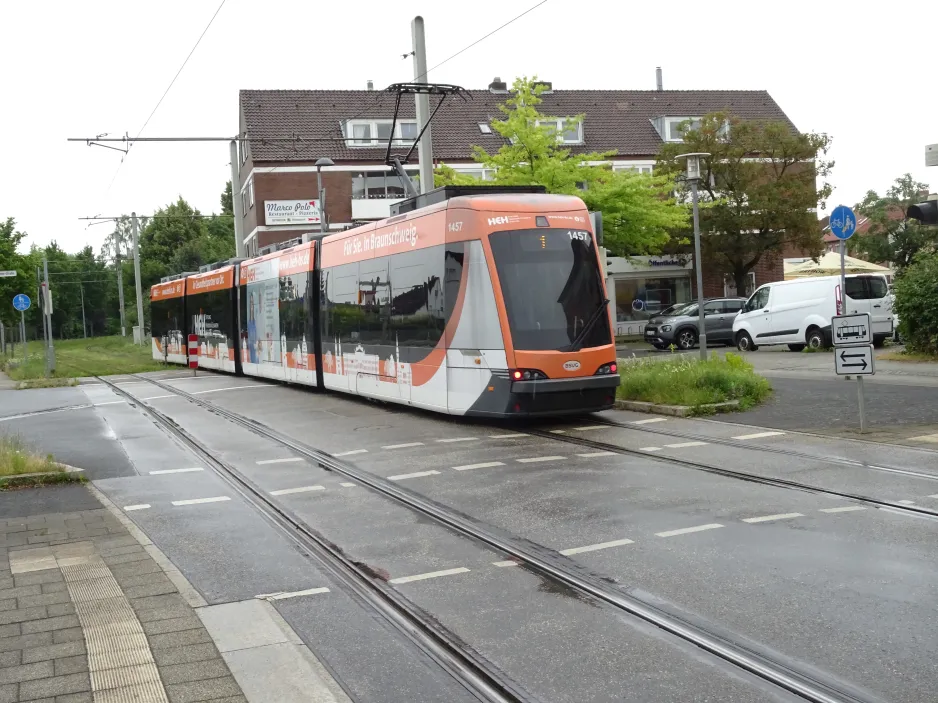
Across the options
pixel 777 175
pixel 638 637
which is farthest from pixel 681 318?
pixel 638 637

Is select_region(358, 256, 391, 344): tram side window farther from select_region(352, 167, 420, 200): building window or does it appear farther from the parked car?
select_region(352, 167, 420, 200): building window

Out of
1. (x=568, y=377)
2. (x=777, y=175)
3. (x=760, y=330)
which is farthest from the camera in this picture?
(x=777, y=175)

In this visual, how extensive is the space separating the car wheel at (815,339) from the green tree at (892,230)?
22.5 metres

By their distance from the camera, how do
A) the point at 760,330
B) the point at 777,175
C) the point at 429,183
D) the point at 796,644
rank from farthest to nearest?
1. the point at 777,175
2. the point at 760,330
3. the point at 429,183
4. the point at 796,644

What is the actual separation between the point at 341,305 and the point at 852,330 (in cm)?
1002

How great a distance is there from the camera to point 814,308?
27.9 m

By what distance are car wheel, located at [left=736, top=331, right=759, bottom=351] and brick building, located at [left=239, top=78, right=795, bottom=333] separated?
16.7 metres

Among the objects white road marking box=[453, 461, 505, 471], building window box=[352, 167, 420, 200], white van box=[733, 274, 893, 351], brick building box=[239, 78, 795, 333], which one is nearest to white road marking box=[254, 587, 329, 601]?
Answer: white road marking box=[453, 461, 505, 471]

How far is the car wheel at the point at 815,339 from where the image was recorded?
27.9 m

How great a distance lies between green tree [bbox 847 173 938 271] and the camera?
48844 mm

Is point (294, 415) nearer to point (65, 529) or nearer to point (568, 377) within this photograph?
point (568, 377)

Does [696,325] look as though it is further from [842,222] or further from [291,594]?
[291,594]

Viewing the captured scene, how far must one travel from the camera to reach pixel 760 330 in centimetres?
2966

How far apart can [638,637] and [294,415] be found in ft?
43.2
